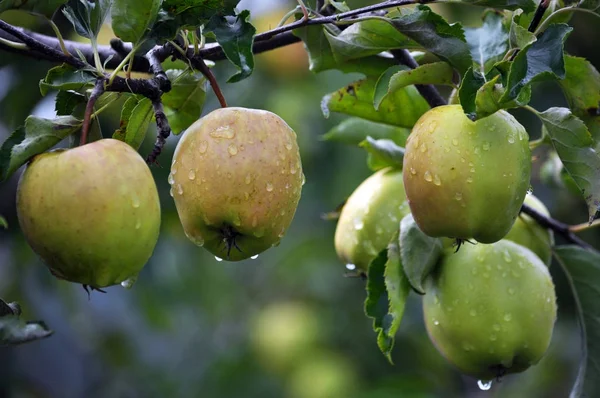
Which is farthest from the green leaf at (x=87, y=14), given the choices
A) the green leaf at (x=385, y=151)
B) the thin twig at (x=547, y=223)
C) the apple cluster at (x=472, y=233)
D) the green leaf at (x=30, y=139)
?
the thin twig at (x=547, y=223)

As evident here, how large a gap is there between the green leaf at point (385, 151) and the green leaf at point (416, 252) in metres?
0.17

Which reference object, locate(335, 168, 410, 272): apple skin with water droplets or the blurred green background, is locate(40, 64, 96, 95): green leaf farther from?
the blurred green background

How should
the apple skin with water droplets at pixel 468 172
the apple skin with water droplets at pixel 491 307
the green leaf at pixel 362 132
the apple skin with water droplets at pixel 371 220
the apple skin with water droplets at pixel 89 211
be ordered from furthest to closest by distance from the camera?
the green leaf at pixel 362 132 < the apple skin with water droplets at pixel 371 220 < the apple skin with water droplets at pixel 491 307 < the apple skin with water droplets at pixel 468 172 < the apple skin with water droplets at pixel 89 211

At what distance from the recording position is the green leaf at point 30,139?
789mm

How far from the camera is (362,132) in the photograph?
1403 millimetres

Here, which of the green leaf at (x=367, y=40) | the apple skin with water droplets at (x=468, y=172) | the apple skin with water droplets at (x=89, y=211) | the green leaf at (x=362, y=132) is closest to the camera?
the apple skin with water droplets at (x=89, y=211)

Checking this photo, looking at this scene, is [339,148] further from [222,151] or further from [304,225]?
[222,151]

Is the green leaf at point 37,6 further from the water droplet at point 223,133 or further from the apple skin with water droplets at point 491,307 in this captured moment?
the apple skin with water droplets at point 491,307

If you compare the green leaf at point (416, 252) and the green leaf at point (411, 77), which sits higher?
the green leaf at point (411, 77)

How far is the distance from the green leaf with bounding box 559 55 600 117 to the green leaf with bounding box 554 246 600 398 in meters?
0.32

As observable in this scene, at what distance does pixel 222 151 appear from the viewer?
2.77 feet

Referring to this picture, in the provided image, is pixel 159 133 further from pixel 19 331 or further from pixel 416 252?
pixel 416 252

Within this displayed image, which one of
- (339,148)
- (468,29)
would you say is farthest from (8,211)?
(468,29)

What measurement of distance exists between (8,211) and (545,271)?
132cm
